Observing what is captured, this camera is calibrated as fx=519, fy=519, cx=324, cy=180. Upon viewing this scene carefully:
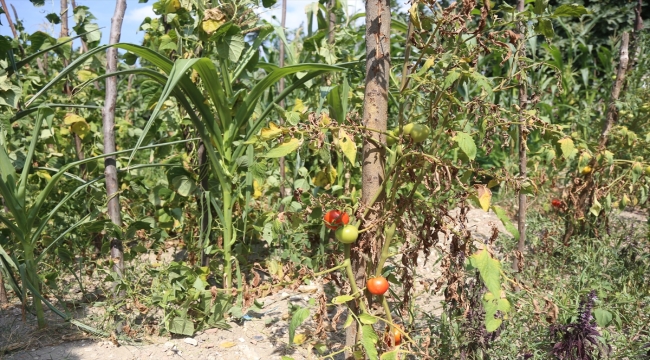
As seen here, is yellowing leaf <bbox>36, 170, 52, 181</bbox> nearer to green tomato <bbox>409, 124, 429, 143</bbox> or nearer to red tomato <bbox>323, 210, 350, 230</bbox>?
red tomato <bbox>323, 210, 350, 230</bbox>

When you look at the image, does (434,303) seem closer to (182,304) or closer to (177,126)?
(182,304)

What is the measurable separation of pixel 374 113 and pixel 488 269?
1.93 feet

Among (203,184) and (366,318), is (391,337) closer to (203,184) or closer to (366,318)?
(366,318)

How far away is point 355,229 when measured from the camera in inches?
61.2

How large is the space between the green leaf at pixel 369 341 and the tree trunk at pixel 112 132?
4.24ft

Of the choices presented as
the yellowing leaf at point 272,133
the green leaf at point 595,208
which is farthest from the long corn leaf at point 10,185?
the green leaf at point 595,208

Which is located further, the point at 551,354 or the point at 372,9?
the point at 551,354

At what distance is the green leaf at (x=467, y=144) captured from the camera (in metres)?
1.34

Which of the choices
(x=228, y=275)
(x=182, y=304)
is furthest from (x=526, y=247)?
(x=182, y=304)

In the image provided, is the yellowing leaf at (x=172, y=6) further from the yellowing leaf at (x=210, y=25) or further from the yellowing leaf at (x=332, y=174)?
the yellowing leaf at (x=332, y=174)

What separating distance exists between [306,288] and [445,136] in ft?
4.57

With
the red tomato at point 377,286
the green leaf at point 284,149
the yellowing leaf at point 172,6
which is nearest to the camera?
the green leaf at point 284,149

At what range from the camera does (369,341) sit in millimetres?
1470

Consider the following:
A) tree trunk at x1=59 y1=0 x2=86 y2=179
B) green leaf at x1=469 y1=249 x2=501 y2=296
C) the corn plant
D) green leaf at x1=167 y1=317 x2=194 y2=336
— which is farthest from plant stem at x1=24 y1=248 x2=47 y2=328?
green leaf at x1=469 y1=249 x2=501 y2=296
